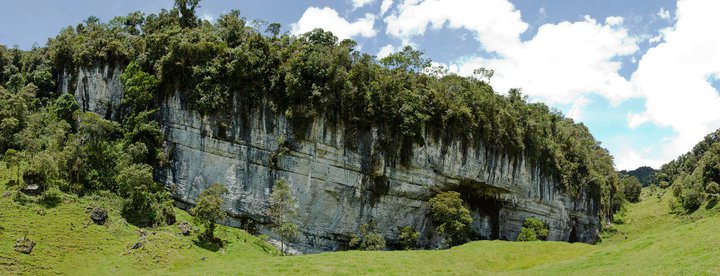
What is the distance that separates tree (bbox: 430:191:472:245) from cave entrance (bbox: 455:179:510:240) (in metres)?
7.91

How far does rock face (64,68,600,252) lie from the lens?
178 feet

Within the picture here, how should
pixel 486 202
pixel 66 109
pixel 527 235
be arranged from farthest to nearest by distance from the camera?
pixel 486 202
pixel 527 235
pixel 66 109

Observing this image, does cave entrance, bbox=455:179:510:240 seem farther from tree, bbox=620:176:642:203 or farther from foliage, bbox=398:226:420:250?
tree, bbox=620:176:642:203

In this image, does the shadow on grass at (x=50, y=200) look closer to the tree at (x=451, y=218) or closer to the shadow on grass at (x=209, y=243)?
the shadow on grass at (x=209, y=243)

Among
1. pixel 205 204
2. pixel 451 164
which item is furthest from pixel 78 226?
pixel 451 164

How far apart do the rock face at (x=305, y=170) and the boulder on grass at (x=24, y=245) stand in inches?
637

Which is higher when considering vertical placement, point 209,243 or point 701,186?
point 701,186

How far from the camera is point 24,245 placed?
38906 mm

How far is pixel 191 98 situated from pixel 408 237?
27.0 meters

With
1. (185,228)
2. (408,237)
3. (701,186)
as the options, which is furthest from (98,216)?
(701,186)

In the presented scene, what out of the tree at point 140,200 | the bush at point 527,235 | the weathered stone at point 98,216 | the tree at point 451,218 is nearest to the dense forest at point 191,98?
the tree at point 140,200

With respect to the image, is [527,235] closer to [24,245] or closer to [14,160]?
[24,245]

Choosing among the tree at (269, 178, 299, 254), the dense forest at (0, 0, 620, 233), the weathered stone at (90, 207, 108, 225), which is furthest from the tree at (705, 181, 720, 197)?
the weathered stone at (90, 207, 108, 225)

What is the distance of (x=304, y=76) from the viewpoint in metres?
55.8
